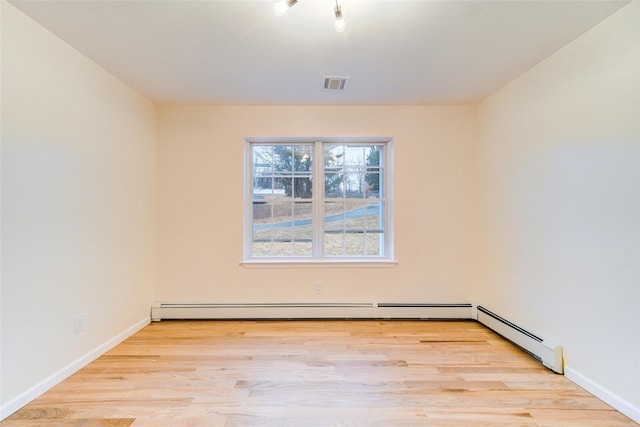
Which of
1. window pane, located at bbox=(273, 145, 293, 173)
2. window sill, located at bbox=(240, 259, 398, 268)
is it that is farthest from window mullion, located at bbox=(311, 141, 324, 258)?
window pane, located at bbox=(273, 145, 293, 173)

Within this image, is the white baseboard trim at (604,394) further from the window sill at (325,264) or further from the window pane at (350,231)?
the window pane at (350,231)

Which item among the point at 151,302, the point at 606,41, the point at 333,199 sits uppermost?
the point at 606,41

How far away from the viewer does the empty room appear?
5.39 ft

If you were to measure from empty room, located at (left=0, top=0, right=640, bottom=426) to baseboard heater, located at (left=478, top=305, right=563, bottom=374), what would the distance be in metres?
0.02

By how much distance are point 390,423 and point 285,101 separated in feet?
9.12

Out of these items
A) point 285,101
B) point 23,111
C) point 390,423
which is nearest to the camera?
point 390,423

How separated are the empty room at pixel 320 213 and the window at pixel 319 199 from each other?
26 mm

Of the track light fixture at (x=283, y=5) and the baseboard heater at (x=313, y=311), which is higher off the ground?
the track light fixture at (x=283, y=5)

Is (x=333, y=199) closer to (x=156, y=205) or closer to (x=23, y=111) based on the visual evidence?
(x=156, y=205)

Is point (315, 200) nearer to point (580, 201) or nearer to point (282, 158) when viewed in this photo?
point (282, 158)

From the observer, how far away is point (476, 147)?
3.08 m

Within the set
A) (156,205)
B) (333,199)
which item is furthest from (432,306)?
(156,205)

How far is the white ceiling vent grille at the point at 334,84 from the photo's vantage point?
2.44m

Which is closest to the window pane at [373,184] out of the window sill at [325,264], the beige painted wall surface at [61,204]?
the window sill at [325,264]
